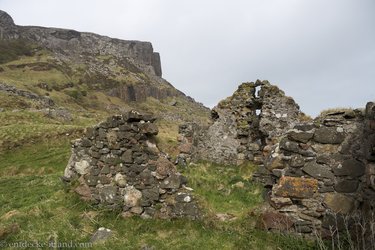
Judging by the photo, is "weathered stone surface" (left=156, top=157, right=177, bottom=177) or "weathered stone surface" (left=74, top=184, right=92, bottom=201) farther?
"weathered stone surface" (left=74, top=184, right=92, bottom=201)

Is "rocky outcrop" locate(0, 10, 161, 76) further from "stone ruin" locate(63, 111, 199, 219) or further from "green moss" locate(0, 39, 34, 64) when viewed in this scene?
"stone ruin" locate(63, 111, 199, 219)

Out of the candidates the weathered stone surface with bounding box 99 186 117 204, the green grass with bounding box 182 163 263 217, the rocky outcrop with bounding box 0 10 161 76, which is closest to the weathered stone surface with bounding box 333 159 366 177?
the green grass with bounding box 182 163 263 217

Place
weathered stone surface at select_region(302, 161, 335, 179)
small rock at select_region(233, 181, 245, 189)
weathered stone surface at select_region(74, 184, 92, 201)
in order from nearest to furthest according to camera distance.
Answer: weathered stone surface at select_region(302, 161, 335, 179) < weathered stone surface at select_region(74, 184, 92, 201) < small rock at select_region(233, 181, 245, 189)

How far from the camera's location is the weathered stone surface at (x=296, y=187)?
22.5 feet

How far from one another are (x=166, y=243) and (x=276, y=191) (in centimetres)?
261

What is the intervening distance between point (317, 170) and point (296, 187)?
54cm

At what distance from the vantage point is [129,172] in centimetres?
942

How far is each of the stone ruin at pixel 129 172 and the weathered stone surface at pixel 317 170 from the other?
9.72 ft

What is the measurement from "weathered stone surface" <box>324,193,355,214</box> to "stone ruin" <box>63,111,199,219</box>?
3177mm

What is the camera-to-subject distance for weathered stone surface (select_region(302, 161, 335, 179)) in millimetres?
6832

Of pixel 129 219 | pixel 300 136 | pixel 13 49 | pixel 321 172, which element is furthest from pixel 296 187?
pixel 13 49

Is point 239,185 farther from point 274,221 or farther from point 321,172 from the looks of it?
point 321,172

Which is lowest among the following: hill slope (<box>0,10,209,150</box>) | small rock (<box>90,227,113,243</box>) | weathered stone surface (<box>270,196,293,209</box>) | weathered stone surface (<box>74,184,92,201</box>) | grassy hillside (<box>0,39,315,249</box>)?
small rock (<box>90,227,113,243</box>)

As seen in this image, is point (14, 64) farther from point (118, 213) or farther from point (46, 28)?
point (118, 213)
